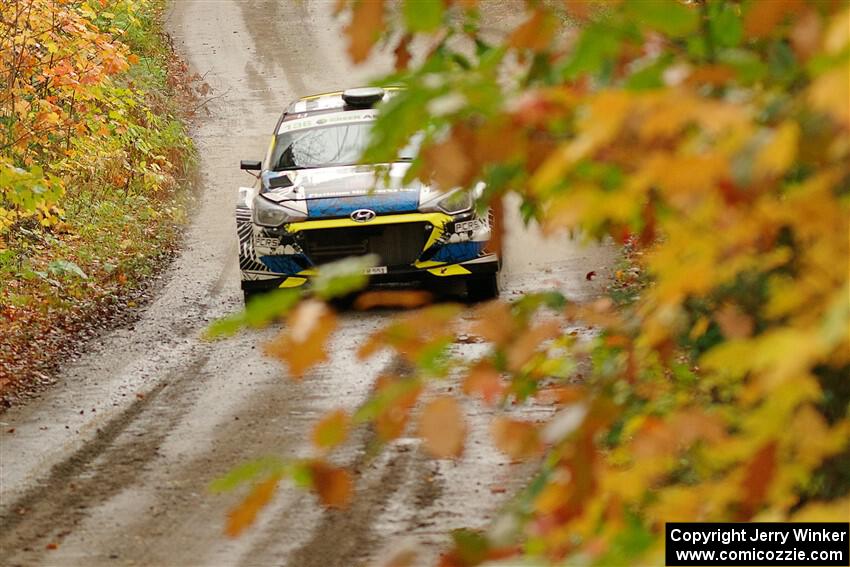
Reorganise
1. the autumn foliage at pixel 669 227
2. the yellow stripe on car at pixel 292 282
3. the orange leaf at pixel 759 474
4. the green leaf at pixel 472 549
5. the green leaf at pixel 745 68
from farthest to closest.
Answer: the yellow stripe on car at pixel 292 282 → the green leaf at pixel 472 549 → the green leaf at pixel 745 68 → the orange leaf at pixel 759 474 → the autumn foliage at pixel 669 227

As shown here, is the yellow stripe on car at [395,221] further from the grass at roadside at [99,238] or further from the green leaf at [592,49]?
the green leaf at [592,49]

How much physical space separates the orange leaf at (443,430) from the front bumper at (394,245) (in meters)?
8.91

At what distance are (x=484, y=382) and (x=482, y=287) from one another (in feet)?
30.4

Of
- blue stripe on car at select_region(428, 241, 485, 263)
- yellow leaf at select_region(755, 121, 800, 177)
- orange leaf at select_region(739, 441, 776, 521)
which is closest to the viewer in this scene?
yellow leaf at select_region(755, 121, 800, 177)

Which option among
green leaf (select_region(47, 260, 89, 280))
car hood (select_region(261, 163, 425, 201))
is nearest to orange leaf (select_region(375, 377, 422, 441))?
car hood (select_region(261, 163, 425, 201))

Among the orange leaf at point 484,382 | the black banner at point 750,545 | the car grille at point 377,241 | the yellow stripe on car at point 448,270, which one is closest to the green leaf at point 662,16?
the orange leaf at point 484,382

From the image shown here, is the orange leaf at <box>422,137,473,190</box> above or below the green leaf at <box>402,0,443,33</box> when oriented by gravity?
below

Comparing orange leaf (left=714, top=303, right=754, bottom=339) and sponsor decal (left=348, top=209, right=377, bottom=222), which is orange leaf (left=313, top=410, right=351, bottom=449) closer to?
orange leaf (left=714, top=303, right=754, bottom=339)

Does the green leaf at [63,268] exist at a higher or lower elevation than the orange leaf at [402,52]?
lower

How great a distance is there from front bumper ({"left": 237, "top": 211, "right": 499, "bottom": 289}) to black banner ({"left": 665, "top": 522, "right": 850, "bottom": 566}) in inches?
345

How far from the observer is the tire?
11.7m

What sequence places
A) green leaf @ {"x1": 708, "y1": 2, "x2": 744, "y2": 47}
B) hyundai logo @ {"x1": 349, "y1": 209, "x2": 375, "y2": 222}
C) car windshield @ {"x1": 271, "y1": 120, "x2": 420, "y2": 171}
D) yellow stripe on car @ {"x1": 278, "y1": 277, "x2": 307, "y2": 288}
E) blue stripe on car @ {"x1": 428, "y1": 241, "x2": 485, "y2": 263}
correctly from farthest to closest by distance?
car windshield @ {"x1": 271, "y1": 120, "x2": 420, "y2": 171}
yellow stripe on car @ {"x1": 278, "y1": 277, "x2": 307, "y2": 288}
blue stripe on car @ {"x1": 428, "y1": 241, "x2": 485, "y2": 263}
hyundai logo @ {"x1": 349, "y1": 209, "x2": 375, "y2": 222}
green leaf @ {"x1": 708, "y1": 2, "x2": 744, "y2": 47}

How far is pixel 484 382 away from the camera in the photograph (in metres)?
2.48

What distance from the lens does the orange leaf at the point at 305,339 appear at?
2246 millimetres
